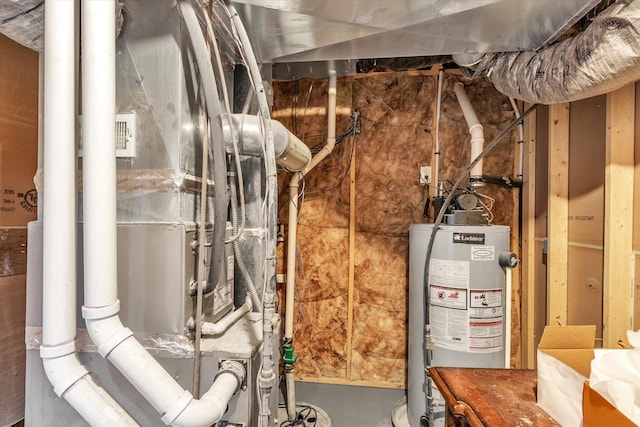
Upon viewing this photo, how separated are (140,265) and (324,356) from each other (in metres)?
1.67

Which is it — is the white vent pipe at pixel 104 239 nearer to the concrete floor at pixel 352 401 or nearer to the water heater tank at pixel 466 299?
the water heater tank at pixel 466 299

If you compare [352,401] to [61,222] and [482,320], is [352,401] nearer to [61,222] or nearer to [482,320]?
[482,320]

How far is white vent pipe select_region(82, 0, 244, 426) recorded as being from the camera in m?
A: 0.71

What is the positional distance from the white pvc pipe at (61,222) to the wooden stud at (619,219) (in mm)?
1899

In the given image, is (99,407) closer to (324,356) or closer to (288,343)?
(288,343)

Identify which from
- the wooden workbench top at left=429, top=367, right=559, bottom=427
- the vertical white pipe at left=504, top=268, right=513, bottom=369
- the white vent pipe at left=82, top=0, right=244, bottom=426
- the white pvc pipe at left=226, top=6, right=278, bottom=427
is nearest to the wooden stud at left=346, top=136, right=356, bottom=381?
the vertical white pipe at left=504, top=268, right=513, bottom=369

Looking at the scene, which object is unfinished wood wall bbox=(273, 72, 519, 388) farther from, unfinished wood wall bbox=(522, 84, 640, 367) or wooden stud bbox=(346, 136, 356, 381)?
unfinished wood wall bbox=(522, 84, 640, 367)

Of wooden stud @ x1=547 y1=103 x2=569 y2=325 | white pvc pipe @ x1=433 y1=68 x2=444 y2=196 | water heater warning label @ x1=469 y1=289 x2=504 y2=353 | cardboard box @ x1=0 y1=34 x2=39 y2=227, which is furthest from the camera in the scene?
white pvc pipe @ x1=433 y1=68 x2=444 y2=196

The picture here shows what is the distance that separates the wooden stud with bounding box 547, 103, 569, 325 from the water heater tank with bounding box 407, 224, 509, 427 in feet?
1.17

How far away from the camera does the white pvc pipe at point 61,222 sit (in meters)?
0.72

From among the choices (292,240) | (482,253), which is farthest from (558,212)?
(292,240)

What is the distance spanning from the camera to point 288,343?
175 cm

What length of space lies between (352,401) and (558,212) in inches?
68.4

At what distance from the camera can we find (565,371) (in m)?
0.76
